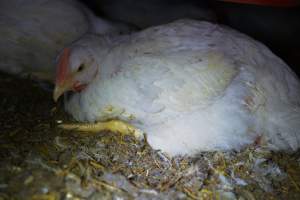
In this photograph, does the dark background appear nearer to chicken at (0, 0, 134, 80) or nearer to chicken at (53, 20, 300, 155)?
chicken at (0, 0, 134, 80)

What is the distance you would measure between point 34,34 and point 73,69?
0.96 meters

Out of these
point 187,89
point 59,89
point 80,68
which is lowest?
point 59,89

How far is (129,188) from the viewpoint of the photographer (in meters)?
2.40

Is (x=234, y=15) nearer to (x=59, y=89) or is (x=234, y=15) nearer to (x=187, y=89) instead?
(x=187, y=89)

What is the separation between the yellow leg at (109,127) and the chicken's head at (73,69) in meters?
→ 0.26

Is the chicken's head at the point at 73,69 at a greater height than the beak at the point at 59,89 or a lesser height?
greater

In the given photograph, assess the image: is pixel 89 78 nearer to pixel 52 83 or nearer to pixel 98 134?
pixel 98 134

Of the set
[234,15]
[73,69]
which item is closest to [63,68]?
[73,69]

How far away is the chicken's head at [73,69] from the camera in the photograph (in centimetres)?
309

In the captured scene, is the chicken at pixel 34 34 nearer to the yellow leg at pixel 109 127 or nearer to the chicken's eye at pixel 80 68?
the chicken's eye at pixel 80 68

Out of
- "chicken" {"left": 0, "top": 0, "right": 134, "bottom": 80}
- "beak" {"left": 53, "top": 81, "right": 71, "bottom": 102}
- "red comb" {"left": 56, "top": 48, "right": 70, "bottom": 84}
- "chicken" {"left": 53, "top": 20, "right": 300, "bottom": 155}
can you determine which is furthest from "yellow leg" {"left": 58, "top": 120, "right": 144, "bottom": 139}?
"chicken" {"left": 0, "top": 0, "right": 134, "bottom": 80}

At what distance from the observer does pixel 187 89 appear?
2.84 metres

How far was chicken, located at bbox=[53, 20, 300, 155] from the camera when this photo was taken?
285cm

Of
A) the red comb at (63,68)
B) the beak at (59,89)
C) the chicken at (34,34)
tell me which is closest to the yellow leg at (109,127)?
the beak at (59,89)
